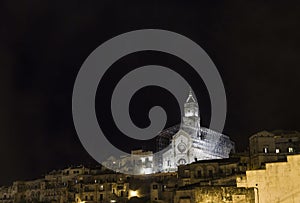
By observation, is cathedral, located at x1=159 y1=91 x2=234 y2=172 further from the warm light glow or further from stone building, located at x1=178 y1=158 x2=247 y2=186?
stone building, located at x1=178 y1=158 x2=247 y2=186

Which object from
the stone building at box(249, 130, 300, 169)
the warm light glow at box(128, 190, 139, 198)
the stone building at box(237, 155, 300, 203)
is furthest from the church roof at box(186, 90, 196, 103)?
the stone building at box(237, 155, 300, 203)

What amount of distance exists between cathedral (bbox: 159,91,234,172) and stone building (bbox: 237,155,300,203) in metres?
50.1

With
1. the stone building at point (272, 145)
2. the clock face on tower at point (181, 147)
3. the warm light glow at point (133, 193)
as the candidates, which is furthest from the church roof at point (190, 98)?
the stone building at point (272, 145)

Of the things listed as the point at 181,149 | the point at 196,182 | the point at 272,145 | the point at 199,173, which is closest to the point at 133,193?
the point at 199,173

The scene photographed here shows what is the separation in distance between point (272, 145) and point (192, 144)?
66.5 feet

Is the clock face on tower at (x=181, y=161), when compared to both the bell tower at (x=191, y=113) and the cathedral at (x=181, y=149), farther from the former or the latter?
the bell tower at (x=191, y=113)

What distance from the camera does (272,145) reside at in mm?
58750

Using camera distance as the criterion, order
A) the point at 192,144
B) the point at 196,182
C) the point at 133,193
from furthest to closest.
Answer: the point at 192,144 < the point at 133,193 < the point at 196,182

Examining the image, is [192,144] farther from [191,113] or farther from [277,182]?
[277,182]

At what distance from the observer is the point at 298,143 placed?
59.2 metres

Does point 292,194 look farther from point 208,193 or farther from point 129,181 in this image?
point 129,181

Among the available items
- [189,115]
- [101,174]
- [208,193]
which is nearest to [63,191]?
[101,174]

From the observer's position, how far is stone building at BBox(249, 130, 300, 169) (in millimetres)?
57719

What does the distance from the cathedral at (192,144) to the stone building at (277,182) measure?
165ft
